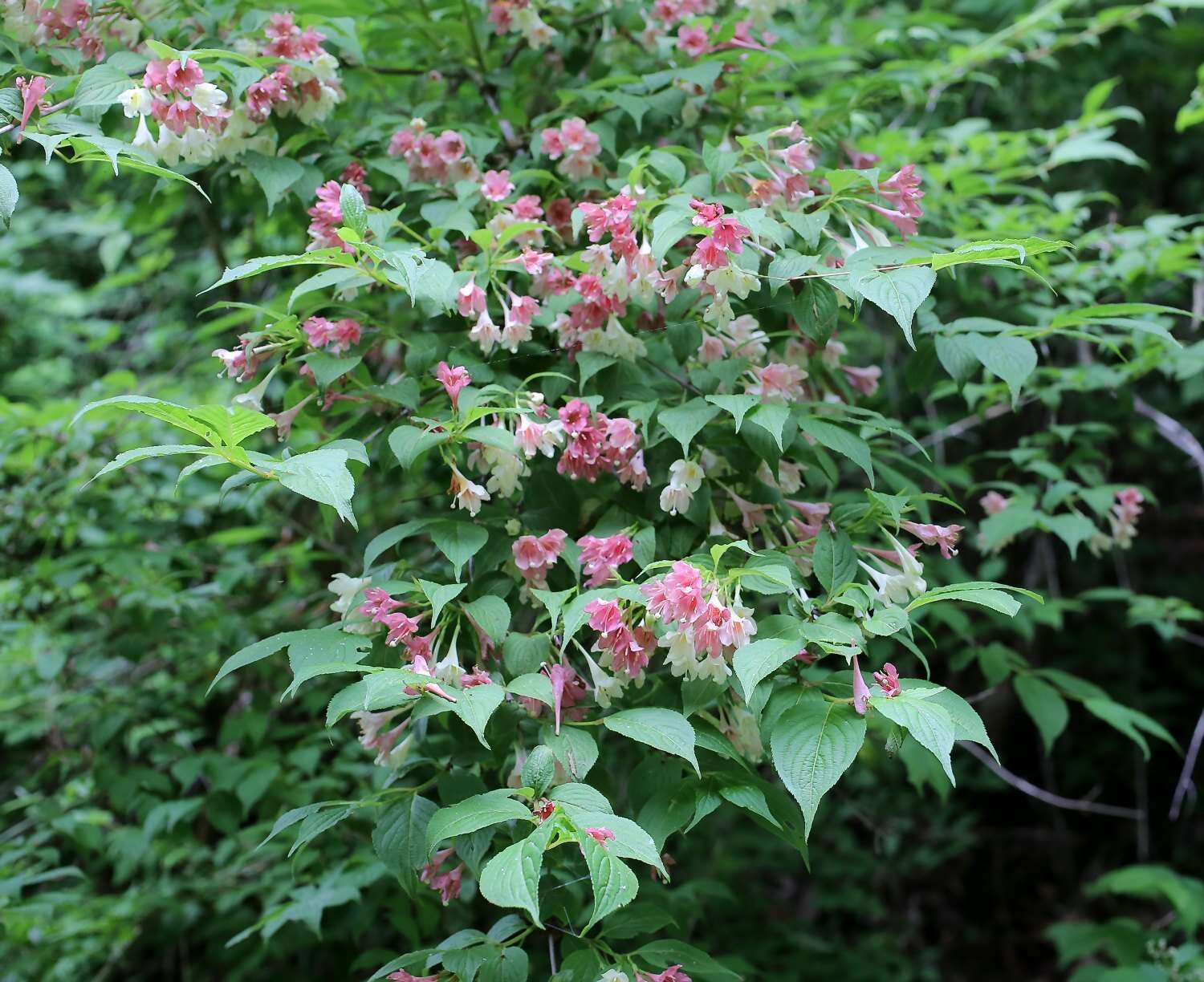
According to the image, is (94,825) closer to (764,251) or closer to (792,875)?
(764,251)

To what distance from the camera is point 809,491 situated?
2.28 metres

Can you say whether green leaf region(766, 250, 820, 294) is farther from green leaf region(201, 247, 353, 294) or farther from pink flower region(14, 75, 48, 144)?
pink flower region(14, 75, 48, 144)

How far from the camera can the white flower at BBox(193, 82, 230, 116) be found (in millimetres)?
1763

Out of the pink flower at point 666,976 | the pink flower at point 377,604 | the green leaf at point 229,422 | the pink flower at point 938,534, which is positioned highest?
the green leaf at point 229,422

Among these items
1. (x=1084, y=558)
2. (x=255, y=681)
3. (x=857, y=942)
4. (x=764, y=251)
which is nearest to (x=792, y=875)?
(x=857, y=942)

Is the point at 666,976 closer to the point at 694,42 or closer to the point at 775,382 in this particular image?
the point at 775,382

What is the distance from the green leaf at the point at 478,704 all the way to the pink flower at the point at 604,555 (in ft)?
0.89

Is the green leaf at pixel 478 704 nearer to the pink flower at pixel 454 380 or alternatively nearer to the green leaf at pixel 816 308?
the pink flower at pixel 454 380

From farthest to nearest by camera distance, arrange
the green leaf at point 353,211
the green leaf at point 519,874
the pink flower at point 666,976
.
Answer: the green leaf at point 353,211 < the pink flower at point 666,976 < the green leaf at point 519,874

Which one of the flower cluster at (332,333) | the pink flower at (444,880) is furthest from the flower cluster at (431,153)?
the pink flower at (444,880)

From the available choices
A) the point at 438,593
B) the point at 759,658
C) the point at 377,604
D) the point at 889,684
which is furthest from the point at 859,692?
the point at 377,604

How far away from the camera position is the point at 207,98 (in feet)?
5.84

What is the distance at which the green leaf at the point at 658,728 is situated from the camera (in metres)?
1.38

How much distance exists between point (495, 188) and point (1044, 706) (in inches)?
65.7
